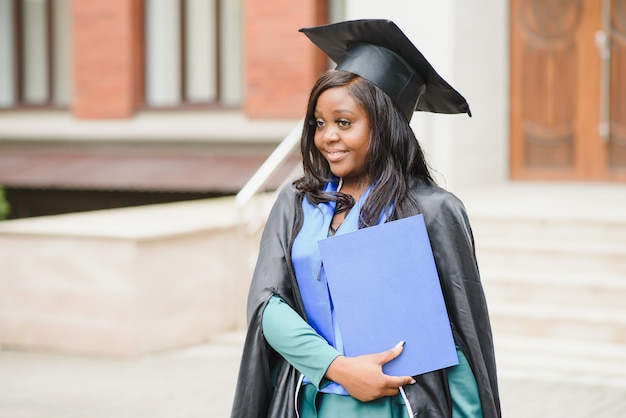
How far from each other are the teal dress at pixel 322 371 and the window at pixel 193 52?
36.8ft

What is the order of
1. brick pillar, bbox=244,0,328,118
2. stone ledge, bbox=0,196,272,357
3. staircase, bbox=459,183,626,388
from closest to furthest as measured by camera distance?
staircase, bbox=459,183,626,388 < stone ledge, bbox=0,196,272,357 < brick pillar, bbox=244,0,328,118

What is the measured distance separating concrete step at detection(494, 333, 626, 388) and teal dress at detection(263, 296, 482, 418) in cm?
441

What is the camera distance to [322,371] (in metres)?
2.91

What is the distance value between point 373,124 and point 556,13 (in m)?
9.31

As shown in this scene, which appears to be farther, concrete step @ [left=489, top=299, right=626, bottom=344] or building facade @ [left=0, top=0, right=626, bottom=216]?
building facade @ [left=0, top=0, right=626, bottom=216]

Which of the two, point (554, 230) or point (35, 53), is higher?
point (35, 53)

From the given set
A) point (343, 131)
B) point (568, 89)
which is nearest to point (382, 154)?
point (343, 131)

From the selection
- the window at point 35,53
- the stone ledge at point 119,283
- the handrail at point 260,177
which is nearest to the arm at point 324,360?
the stone ledge at point 119,283

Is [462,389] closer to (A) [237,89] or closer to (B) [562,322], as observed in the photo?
(B) [562,322]

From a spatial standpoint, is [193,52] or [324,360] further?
[193,52]

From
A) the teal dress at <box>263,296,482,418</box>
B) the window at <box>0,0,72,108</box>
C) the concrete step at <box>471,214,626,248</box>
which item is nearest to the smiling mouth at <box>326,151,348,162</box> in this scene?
the teal dress at <box>263,296,482,418</box>

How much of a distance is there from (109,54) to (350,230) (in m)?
11.8

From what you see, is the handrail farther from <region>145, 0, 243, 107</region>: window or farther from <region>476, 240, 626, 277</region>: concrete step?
→ <region>145, 0, 243, 107</region>: window

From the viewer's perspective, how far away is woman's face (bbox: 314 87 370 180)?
3029 millimetres
